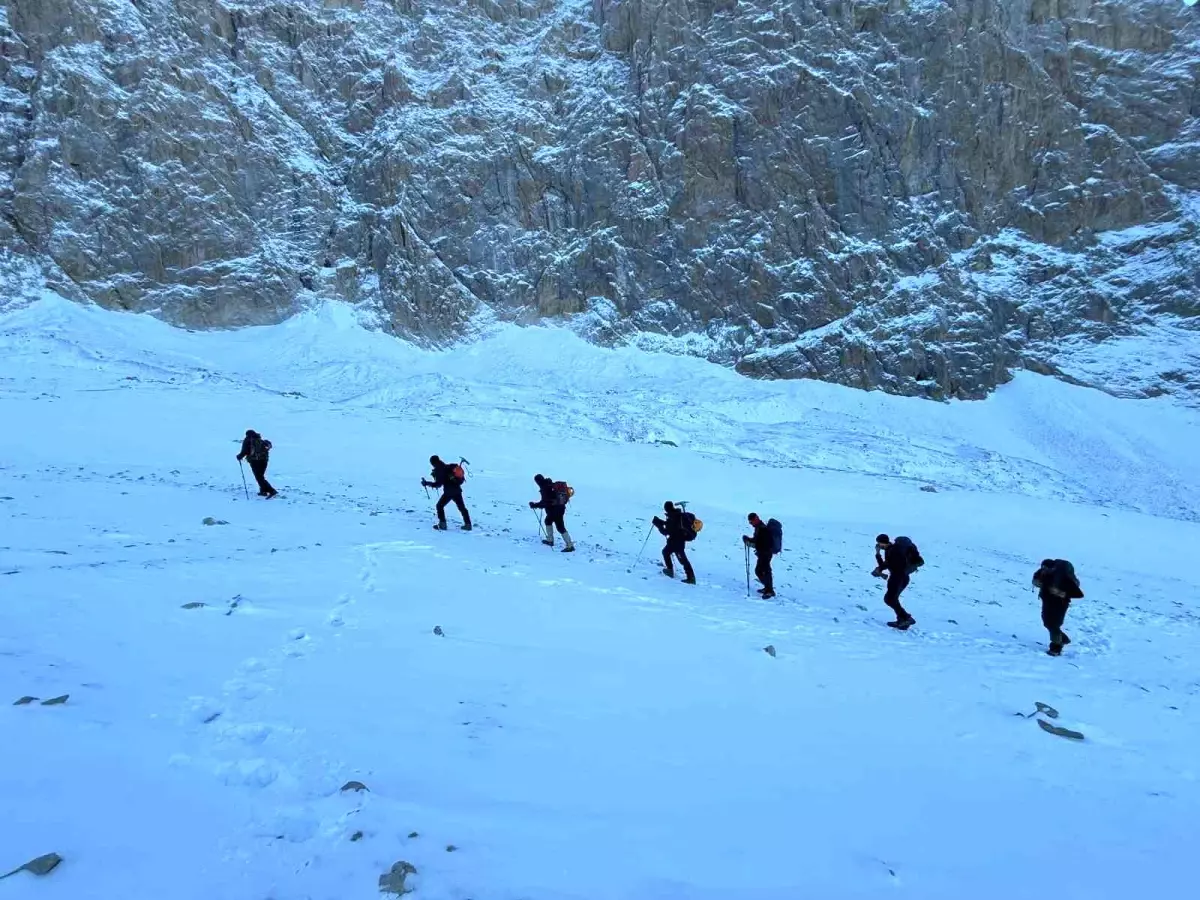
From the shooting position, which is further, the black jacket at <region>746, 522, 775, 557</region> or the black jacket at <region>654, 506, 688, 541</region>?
the black jacket at <region>654, 506, 688, 541</region>

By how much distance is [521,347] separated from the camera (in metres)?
54.3

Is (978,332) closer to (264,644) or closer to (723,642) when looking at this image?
(723,642)

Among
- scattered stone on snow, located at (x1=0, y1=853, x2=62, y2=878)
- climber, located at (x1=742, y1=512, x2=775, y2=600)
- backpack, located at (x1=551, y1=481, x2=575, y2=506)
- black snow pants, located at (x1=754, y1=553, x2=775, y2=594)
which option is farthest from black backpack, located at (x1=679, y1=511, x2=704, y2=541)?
scattered stone on snow, located at (x1=0, y1=853, x2=62, y2=878)

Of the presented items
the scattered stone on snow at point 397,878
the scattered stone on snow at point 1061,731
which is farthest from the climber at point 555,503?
the scattered stone on snow at point 397,878

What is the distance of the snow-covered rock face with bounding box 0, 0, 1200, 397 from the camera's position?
55.5 meters

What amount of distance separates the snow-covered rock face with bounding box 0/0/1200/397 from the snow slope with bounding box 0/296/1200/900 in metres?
42.1

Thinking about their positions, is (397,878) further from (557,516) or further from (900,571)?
(557,516)

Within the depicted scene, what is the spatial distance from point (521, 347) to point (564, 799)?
2022 inches

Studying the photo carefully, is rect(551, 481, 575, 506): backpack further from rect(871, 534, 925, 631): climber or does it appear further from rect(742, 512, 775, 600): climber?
rect(871, 534, 925, 631): climber

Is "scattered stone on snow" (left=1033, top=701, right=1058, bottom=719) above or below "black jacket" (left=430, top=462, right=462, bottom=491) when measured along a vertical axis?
below

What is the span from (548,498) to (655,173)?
56821 millimetres

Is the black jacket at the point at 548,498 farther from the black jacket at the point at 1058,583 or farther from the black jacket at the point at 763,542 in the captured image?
the black jacket at the point at 1058,583

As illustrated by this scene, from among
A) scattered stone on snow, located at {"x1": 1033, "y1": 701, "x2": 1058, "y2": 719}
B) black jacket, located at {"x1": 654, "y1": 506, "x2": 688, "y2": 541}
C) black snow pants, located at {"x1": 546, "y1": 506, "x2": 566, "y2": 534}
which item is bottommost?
scattered stone on snow, located at {"x1": 1033, "y1": 701, "x2": 1058, "y2": 719}

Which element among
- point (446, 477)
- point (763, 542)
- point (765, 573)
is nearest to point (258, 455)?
point (446, 477)
